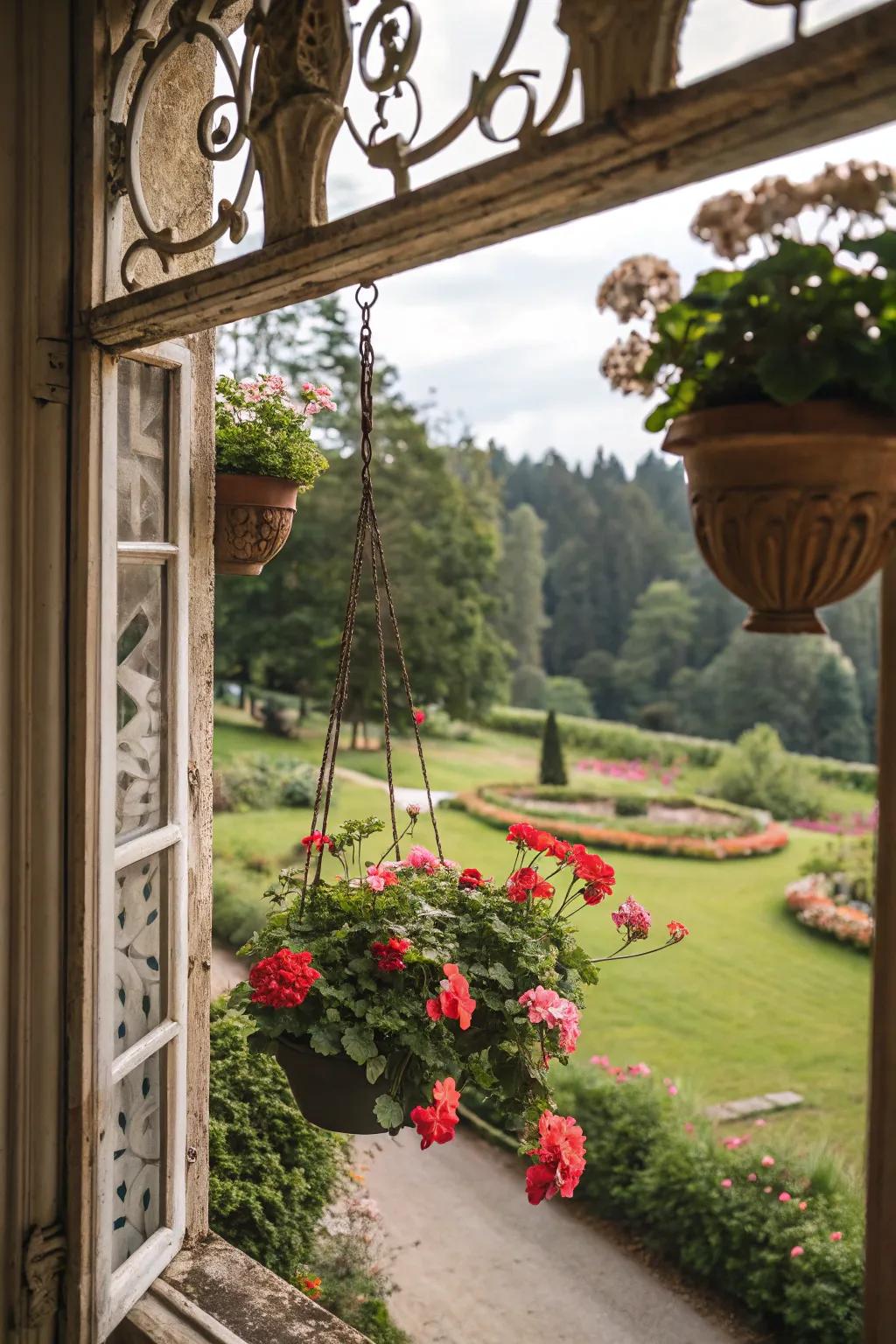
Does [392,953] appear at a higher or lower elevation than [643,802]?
higher

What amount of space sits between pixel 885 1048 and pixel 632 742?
11443mm

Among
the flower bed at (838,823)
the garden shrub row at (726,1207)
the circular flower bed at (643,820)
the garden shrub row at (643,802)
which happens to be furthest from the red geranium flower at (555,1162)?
the flower bed at (838,823)

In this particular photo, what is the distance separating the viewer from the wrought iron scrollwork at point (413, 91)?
98cm

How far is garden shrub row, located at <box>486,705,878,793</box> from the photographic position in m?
10.6

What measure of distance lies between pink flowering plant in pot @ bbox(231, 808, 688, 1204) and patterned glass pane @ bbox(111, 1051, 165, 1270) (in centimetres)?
28

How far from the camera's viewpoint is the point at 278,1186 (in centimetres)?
294

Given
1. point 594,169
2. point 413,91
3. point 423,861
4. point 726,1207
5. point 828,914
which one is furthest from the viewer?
point 828,914

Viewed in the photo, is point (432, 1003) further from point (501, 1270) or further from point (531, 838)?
point (501, 1270)

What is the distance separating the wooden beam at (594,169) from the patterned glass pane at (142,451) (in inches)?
13.2

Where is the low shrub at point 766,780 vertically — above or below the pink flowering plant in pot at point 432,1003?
below

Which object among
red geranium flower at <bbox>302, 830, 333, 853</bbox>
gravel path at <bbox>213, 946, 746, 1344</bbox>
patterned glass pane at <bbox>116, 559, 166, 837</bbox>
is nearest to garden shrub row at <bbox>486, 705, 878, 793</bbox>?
gravel path at <bbox>213, 946, 746, 1344</bbox>

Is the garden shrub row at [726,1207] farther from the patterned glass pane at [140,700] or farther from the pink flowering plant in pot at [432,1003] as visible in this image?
the patterned glass pane at [140,700]

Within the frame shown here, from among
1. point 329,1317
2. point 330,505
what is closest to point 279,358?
point 330,505

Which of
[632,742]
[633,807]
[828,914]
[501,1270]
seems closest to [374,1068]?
[501,1270]
